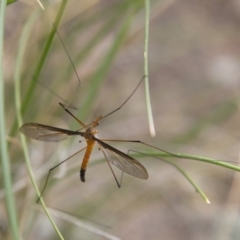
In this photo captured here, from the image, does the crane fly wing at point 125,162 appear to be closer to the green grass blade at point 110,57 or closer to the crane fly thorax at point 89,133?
the crane fly thorax at point 89,133

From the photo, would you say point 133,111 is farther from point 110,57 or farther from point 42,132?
point 42,132

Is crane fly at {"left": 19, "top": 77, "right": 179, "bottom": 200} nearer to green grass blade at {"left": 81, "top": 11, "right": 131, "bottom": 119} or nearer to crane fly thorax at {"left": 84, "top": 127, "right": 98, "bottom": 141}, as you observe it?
crane fly thorax at {"left": 84, "top": 127, "right": 98, "bottom": 141}

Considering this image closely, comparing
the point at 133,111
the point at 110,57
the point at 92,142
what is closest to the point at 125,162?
the point at 92,142

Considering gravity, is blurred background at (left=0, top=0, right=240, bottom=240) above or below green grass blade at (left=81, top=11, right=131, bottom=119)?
above

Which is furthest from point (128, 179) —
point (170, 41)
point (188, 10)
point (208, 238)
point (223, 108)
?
point (188, 10)

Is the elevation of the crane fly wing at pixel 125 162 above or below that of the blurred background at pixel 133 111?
below

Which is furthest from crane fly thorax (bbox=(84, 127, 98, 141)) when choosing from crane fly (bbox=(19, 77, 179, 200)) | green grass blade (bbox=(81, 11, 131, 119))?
green grass blade (bbox=(81, 11, 131, 119))

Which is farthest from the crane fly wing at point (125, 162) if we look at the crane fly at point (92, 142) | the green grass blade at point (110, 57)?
the green grass blade at point (110, 57)
